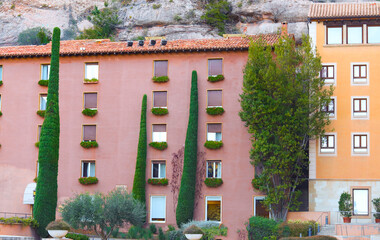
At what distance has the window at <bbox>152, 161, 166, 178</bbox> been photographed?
53.3m

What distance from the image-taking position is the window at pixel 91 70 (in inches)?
2210

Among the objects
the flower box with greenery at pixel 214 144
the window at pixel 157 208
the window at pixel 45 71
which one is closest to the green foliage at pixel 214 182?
the flower box with greenery at pixel 214 144

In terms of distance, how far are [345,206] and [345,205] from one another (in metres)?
0.14

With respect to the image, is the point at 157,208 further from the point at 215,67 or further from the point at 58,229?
the point at 58,229

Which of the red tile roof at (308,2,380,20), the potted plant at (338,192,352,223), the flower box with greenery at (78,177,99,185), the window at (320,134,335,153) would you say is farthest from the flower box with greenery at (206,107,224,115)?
the potted plant at (338,192,352,223)

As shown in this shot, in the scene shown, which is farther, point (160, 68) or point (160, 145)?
point (160, 68)

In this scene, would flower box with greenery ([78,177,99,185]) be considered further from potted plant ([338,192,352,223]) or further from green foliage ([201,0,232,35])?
green foliage ([201,0,232,35])

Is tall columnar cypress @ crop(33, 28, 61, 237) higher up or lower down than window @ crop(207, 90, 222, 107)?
lower down

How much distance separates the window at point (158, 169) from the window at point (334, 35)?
16.6 m

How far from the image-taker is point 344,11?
5206cm

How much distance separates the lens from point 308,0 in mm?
76562

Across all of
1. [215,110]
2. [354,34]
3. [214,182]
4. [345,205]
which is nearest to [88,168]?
[214,182]

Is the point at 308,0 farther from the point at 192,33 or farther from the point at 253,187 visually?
the point at 253,187

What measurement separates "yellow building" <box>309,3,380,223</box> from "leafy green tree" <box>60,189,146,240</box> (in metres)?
14.1
